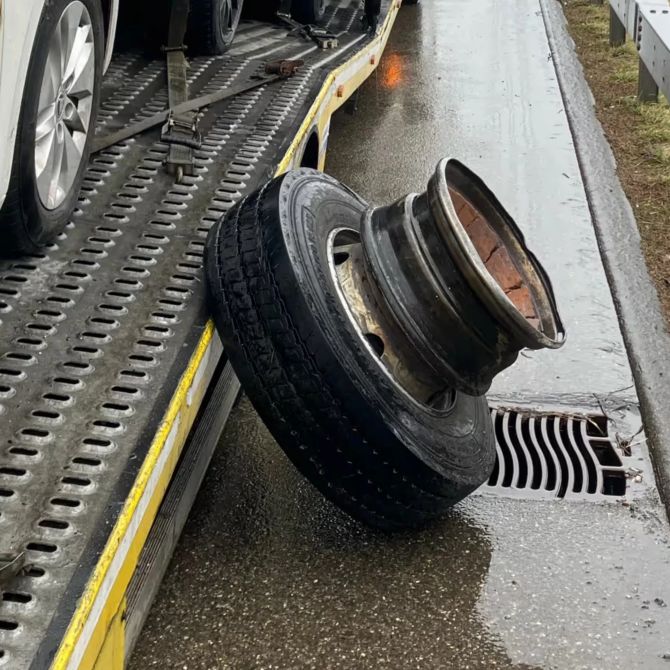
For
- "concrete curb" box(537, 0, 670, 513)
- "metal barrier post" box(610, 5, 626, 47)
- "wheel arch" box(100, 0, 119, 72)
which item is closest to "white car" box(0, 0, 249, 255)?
"wheel arch" box(100, 0, 119, 72)

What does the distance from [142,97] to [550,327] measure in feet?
7.22

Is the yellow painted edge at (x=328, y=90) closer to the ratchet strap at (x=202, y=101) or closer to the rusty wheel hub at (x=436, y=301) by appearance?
the ratchet strap at (x=202, y=101)

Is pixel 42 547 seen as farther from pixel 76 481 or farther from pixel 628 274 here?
pixel 628 274

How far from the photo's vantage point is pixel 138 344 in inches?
100.0

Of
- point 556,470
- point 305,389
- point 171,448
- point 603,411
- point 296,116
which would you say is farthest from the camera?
point 296,116

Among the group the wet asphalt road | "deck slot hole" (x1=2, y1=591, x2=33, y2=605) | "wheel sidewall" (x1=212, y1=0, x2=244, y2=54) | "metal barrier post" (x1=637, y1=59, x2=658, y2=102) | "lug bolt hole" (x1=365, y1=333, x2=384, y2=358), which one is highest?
"wheel sidewall" (x1=212, y1=0, x2=244, y2=54)

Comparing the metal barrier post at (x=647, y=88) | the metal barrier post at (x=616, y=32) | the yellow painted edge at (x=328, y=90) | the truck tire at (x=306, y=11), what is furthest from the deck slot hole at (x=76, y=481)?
the metal barrier post at (x=616, y=32)

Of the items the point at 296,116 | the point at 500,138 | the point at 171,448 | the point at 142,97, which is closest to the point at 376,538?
the point at 171,448

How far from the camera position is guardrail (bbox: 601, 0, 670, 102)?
17.2 feet

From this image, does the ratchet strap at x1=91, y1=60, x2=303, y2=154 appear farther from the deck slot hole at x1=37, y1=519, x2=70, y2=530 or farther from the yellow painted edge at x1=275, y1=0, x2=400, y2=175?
the deck slot hole at x1=37, y1=519, x2=70, y2=530

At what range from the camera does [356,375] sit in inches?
96.4

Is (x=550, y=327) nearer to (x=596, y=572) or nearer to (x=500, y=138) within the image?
(x=596, y=572)

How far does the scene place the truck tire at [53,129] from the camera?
2.57 m

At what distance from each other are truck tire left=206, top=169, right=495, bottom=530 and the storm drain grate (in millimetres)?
405
